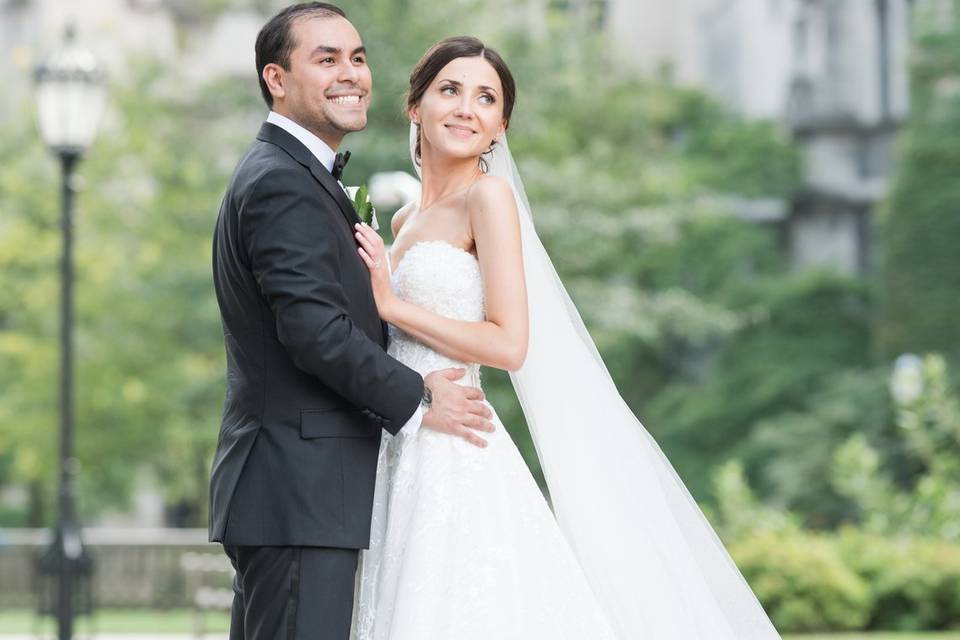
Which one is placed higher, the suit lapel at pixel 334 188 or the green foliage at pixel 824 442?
the suit lapel at pixel 334 188

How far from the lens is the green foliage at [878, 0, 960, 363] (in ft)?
89.0

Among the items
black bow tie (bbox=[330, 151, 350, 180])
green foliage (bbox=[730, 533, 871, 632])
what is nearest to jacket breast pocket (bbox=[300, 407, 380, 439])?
black bow tie (bbox=[330, 151, 350, 180])

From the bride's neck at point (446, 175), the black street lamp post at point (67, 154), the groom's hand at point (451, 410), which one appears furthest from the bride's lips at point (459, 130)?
the black street lamp post at point (67, 154)

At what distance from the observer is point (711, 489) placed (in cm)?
2995

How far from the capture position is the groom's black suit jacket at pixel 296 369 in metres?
4.12

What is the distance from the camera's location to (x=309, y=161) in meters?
4.32

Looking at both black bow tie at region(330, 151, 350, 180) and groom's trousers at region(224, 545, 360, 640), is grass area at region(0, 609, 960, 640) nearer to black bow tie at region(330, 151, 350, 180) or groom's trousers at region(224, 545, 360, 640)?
groom's trousers at region(224, 545, 360, 640)

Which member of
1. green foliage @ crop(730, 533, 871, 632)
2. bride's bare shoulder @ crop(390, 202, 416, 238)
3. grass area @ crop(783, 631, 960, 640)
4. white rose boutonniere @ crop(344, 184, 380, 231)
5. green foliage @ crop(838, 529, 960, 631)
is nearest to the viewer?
white rose boutonniere @ crop(344, 184, 380, 231)

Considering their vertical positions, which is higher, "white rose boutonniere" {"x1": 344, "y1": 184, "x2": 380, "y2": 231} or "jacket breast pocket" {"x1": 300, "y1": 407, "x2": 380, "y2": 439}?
"white rose boutonniere" {"x1": 344, "y1": 184, "x2": 380, "y2": 231}

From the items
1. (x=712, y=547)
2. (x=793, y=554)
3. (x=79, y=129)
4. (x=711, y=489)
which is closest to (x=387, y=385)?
(x=712, y=547)

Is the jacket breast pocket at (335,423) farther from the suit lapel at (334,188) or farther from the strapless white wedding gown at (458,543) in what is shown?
the suit lapel at (334,188)

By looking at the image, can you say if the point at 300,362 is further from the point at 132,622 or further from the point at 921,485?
the point at 132,622

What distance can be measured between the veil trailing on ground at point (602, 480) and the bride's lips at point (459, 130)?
250 mm

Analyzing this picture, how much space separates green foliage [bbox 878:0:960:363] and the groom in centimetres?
2401
